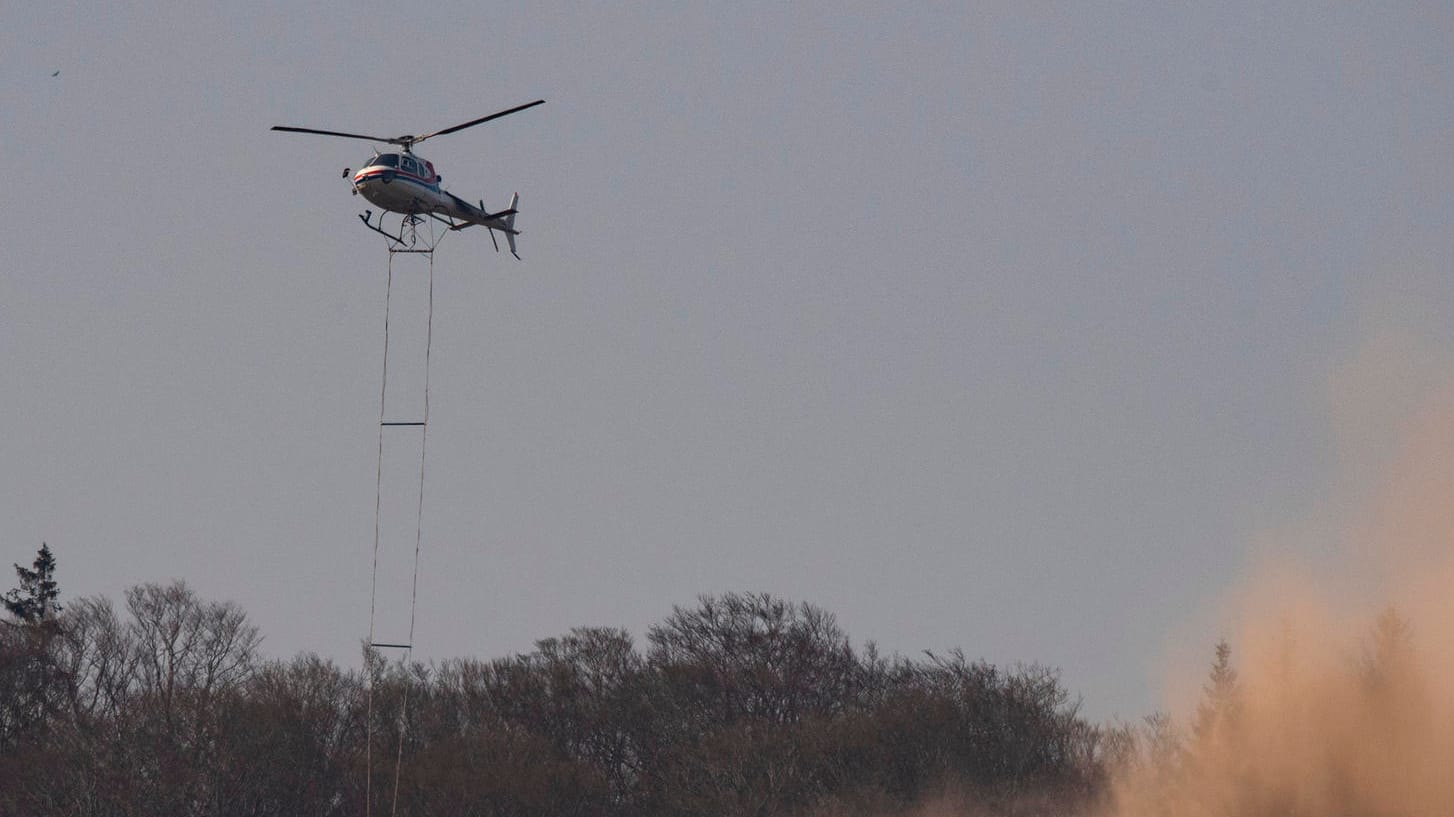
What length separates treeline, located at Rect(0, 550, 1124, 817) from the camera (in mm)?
91812

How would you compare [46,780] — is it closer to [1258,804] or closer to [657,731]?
[657,731]

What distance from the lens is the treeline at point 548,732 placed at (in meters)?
91.8

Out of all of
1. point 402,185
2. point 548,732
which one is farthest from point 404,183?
point 548,732

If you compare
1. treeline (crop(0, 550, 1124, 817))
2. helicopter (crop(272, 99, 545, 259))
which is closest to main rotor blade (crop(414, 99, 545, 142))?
helicopter (crop(272, 99, 545, 259))

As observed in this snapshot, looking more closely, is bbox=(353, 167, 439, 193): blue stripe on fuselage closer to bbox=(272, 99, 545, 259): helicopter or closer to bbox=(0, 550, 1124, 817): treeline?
bbox=(272, 99, 545, 259): helicopter

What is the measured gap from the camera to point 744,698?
4053 inches

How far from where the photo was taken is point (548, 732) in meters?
103

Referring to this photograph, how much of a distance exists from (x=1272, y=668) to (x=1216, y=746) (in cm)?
320

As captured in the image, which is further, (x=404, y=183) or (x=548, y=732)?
(x=548, y=732)

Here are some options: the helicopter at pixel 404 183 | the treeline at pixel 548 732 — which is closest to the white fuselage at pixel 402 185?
the helicopter at pixel 404 183

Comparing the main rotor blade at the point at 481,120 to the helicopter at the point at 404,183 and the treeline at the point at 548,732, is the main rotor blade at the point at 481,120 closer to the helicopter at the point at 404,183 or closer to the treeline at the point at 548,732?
the helicopter at the point at 404,183

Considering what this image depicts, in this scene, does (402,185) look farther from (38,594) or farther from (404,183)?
(38,594)

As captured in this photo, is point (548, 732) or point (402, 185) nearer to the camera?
point (402, 185)

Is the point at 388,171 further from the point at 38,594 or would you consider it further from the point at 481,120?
the point at 38,594
